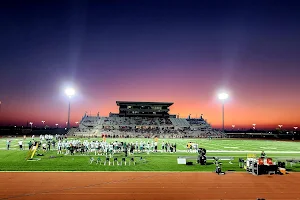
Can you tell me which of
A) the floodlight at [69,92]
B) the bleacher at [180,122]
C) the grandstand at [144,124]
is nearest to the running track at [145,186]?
the floodlight at [69,92]

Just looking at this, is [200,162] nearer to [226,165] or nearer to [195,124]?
[226,165]

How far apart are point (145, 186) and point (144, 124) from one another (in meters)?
74.3

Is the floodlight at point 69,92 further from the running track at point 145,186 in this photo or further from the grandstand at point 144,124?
the running track at point 145,186

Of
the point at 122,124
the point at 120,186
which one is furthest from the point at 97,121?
the point at 120,186

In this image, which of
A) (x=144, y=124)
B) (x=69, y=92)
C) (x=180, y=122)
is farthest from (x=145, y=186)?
(x=180, y=122)

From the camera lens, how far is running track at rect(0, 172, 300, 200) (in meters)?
11.2

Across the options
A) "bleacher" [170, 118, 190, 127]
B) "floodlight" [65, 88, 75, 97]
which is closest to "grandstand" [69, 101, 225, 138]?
"bleacher" [170, 118, 190, 127]

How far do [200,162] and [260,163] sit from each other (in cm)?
481

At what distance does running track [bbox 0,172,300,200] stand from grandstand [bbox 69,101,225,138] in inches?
2321

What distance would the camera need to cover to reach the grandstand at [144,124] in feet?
255

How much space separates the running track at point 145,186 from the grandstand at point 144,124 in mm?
58957

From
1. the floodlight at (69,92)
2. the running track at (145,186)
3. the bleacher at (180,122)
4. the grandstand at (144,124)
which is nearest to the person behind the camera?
the running track at (145,186)

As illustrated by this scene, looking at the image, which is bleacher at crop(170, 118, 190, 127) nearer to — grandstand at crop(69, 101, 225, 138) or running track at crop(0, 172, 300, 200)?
grandstand at crop(69, 101, 225, 138)

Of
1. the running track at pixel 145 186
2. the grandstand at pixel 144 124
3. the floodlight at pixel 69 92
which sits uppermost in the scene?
the floodlight at pixel 69 92
